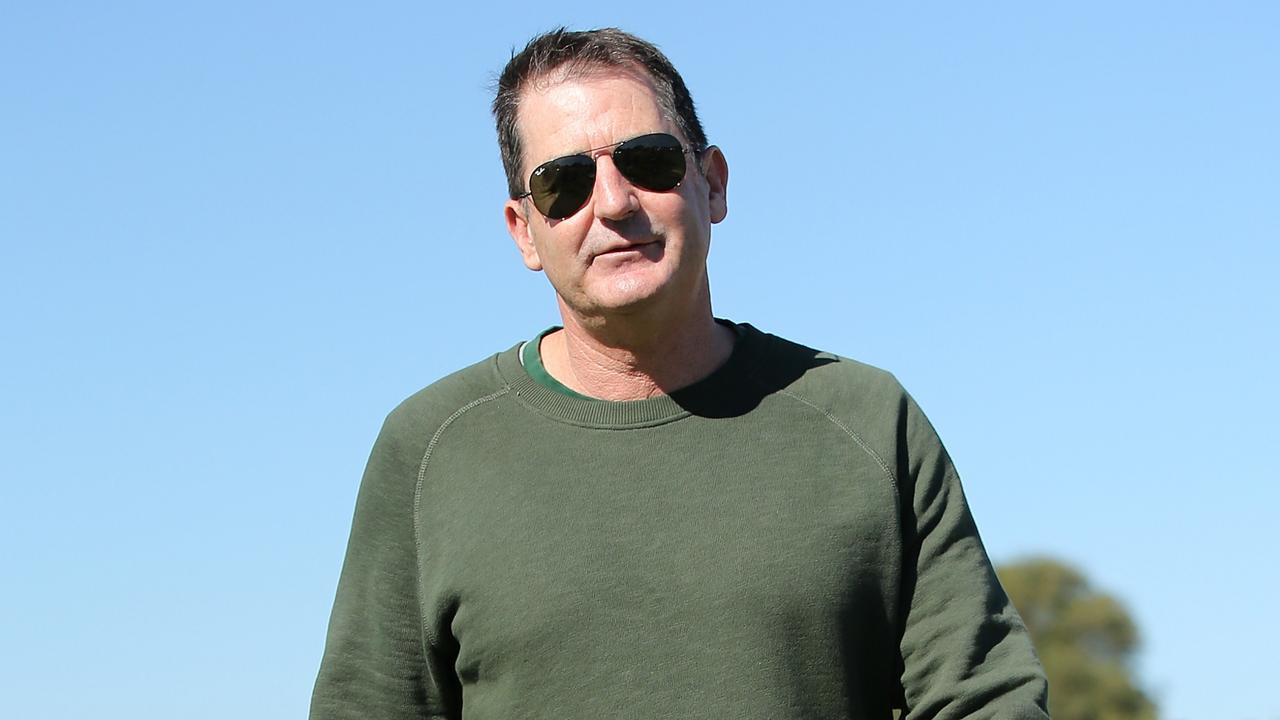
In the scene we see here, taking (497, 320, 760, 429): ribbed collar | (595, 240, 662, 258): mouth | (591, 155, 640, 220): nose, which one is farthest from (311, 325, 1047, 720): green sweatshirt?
(591, 155, 640, 220): nose

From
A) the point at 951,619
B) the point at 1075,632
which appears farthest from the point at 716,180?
the point at 1075,632

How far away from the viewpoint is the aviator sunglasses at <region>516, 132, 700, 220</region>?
18.4 feet

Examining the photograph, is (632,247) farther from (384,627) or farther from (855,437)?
(384,627)

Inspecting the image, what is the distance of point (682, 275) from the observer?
556 cm

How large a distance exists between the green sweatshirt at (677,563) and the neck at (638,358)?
0.06 metres

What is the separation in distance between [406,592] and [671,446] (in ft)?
2.85

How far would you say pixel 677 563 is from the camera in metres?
5.36

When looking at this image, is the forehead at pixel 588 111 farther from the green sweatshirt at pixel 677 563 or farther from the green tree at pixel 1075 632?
the green tree at pixel 1075 632

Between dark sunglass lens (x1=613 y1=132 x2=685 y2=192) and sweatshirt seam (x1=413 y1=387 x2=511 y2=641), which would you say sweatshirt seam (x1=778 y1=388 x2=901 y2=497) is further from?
sweatshirt seam (x1=413 y1=387 x2=511 y2=641)

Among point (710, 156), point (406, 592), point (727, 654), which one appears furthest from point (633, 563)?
point (710, 156)

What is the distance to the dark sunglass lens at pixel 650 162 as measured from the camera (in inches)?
220

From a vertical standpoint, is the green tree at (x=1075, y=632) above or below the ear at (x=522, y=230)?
below

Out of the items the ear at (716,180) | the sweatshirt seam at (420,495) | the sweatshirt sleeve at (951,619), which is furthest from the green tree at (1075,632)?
the sweatshirt seam at (420,495)

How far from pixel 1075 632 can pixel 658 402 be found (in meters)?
75.9
